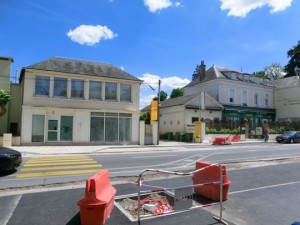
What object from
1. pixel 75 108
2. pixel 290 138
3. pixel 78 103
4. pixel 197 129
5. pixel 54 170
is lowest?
pixel 54 170

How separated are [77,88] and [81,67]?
246 centimetres

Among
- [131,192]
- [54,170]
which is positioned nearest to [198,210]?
[131,192]

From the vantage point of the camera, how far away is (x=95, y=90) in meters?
26.1

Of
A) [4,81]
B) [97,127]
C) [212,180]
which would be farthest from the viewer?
[4,81]

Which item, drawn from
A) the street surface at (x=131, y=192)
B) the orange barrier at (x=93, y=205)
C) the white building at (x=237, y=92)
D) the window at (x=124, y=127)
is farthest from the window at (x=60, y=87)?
the white building at (x=237, y=92)

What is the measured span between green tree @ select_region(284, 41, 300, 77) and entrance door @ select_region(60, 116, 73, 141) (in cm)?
5611

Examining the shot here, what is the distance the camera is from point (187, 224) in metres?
5.20

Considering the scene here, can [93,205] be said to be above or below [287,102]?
below

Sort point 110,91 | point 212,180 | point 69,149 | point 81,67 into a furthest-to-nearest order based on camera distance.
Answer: point 110,91, point 81,67, point 69,149, point 212,180

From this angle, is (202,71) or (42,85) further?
(202,71)

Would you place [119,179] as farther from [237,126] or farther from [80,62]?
[237,126]

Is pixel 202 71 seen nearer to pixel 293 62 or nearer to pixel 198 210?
pixel 293 62

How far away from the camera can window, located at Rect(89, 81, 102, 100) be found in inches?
1021

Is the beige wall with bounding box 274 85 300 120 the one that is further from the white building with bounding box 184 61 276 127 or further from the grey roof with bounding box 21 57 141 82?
the grey roof with bounding box 21 57 141 82
